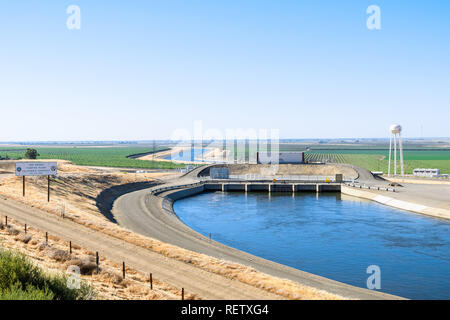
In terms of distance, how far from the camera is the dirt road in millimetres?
22109

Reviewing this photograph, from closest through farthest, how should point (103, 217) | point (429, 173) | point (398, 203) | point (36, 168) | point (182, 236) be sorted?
point (182, 236) → point (103, 217) → point (36, 168) → point (398, 203) → point (429, 173)

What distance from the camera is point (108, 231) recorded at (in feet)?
113

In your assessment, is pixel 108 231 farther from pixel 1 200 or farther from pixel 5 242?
pixel 1 200

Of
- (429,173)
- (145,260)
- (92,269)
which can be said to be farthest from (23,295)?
(429,173)

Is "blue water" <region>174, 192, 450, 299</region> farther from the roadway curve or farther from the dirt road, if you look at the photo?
the dirt road

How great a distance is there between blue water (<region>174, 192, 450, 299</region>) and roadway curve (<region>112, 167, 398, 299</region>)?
11.4 feet

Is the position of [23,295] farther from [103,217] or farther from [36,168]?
[36,168]

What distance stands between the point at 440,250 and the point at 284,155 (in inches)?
2619

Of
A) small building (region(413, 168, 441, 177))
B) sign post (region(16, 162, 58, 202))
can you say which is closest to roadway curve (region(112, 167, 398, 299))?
sign post (region(16, 162, 58, 202))

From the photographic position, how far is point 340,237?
44688 mm

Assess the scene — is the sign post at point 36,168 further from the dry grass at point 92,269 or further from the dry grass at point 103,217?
the dry grass at point 92,269

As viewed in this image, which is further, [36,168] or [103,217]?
[36,168]

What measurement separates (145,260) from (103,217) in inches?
803
